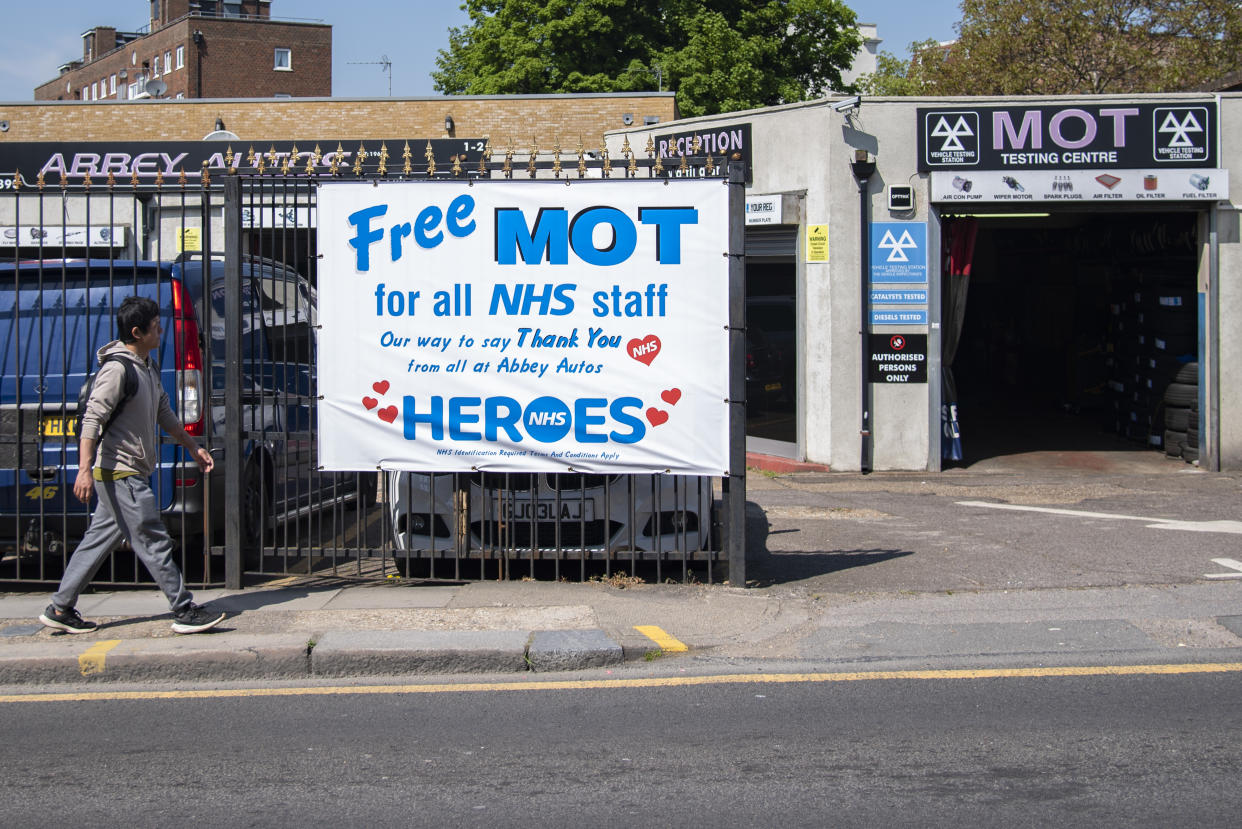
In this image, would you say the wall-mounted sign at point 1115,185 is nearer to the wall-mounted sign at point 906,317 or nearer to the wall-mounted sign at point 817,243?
the wall-mounted sign at point 906,317

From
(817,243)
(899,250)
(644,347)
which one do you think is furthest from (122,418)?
(899,250)

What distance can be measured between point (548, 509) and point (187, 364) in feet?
7.98

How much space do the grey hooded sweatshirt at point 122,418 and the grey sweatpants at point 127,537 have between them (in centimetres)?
10

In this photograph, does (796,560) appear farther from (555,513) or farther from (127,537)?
(127,537)

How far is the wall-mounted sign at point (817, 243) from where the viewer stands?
45.0ft

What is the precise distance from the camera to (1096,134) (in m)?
13.2

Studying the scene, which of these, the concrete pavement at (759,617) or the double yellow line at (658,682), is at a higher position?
the concrete pavement at (759,617)

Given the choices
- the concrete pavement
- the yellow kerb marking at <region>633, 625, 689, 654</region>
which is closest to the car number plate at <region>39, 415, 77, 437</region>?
the concrete pavement

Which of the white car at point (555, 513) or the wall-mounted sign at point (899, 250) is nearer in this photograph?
the white car at point (555, 513)

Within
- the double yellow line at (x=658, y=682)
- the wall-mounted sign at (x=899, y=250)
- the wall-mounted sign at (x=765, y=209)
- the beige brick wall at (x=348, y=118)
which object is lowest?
the double yellow line at (x=658, y=682)

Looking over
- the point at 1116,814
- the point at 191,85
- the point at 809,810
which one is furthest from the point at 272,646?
the point at 191,85

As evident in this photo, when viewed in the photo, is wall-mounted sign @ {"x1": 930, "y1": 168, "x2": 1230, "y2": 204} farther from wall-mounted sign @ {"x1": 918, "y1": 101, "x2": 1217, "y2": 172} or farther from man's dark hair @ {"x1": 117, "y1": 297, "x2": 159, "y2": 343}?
man's dark hair @ {"x1": 117, "y1": 297, "x2": 159, "y2": 343}

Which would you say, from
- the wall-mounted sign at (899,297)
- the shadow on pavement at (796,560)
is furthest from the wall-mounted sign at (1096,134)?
the shadow on pavement at (796,560)

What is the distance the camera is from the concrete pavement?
19.5ft
